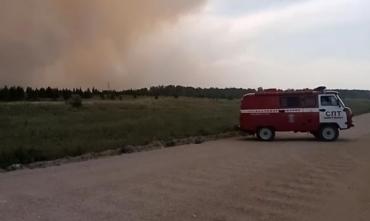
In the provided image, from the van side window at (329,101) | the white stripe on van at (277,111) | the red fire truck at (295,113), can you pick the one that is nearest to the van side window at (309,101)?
the red fire truck at (295,113)

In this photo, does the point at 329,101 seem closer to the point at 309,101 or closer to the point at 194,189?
the point at 309,101

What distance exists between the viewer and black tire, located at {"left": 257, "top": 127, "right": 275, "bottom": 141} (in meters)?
29.5

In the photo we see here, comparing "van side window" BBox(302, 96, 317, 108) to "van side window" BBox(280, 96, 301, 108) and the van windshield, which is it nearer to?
"van side window" BBox(280, 96, 301, 108)

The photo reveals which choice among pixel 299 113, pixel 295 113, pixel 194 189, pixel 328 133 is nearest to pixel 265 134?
pixel 295 113

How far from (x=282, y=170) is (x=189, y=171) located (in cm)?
277

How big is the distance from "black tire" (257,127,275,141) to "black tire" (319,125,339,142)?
256 centimetres

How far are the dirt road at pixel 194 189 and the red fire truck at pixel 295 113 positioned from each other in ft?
29.3

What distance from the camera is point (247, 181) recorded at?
45.1 feet

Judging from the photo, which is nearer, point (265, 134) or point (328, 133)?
point (328, 133)

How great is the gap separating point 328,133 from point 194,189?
1825 centimetres

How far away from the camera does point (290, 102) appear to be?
29.6 meters

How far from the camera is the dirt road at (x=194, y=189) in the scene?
9797 mm

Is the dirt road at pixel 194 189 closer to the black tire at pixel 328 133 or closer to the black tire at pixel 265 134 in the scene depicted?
the black tire at pixel 328 133

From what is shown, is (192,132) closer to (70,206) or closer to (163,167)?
(163,167)
